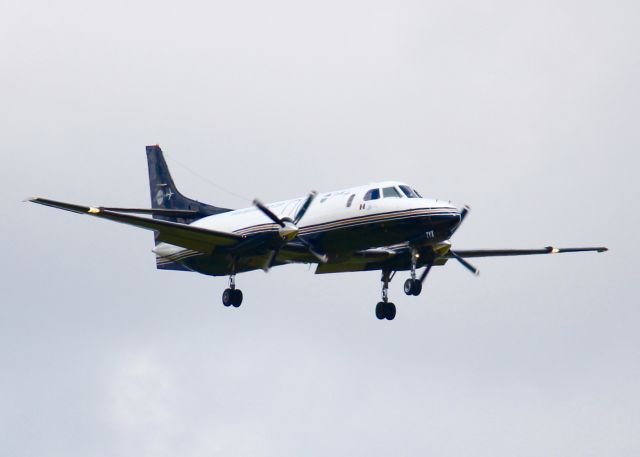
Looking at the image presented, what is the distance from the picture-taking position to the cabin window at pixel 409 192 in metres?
52.9

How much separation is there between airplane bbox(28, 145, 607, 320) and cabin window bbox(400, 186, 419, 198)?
0.13 ft

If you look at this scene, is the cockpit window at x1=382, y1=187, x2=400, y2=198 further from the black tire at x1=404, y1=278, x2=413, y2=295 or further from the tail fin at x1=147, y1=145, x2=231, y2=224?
the tail fin at x1=147, y1=145, x2=231, y2=224

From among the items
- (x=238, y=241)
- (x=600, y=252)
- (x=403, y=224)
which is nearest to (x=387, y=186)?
(x=403, y=224)

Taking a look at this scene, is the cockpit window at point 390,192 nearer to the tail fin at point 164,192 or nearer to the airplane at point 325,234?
the airplane at point 325,234

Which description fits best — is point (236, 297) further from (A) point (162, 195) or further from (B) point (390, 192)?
(A) point (162, 195)

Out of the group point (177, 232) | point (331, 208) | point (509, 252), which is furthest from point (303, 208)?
point (509, 252)

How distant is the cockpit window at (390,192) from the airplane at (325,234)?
0.13ft

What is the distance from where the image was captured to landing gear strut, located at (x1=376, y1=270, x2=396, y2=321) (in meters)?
57.3

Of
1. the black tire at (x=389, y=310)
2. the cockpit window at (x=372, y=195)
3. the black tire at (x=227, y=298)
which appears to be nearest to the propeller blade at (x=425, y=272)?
the black tire at (x=389, y=310)

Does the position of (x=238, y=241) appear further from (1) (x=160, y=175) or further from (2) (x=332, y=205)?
(1) (x=160, y=175)

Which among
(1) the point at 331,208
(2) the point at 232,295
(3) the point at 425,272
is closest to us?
(1) the point at 331,208

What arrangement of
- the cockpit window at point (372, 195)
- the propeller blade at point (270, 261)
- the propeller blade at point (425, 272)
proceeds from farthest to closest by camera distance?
the propeller blade at point (425, 272) < the propeller blade at point (270, 261) < the cockpit window at point (372, 195)

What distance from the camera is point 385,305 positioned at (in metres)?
57.4

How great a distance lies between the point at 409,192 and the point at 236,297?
8.94 meters
